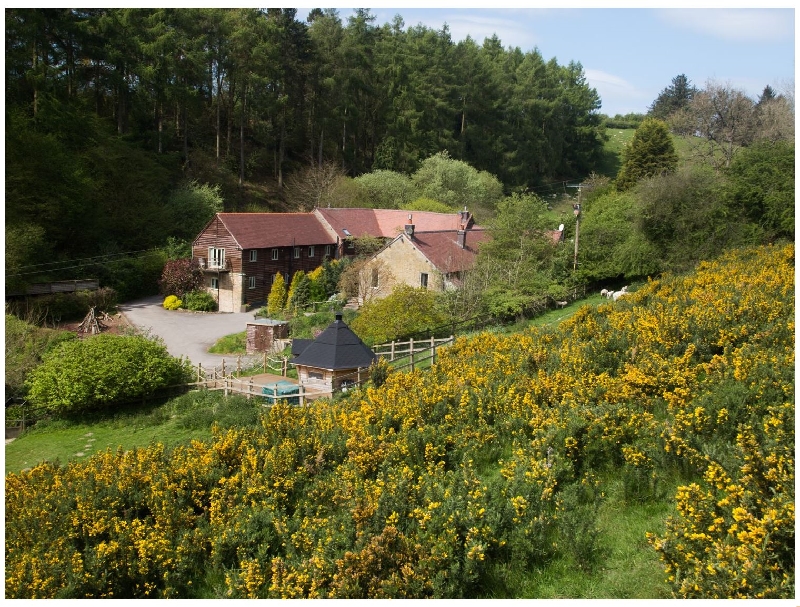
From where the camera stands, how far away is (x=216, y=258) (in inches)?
1448

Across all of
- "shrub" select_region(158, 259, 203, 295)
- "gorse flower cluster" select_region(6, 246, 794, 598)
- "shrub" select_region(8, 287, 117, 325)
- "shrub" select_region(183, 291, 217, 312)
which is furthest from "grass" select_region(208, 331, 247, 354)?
"gorse flower cluster" select_region(6, 246, 794, 598)

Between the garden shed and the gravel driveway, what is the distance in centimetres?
730

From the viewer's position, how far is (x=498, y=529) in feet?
26.0

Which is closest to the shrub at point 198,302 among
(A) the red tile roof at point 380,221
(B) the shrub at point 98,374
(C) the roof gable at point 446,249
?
(A) the red tile roof at point 380,221

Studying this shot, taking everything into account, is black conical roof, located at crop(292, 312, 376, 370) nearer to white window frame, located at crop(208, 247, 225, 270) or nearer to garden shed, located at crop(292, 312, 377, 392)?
garden shed, located at crop(292, 312, 377, 392)

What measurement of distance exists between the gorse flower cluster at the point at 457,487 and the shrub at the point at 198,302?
23.5 metres

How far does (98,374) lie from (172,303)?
1542cm

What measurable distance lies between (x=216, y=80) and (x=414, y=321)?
112ft

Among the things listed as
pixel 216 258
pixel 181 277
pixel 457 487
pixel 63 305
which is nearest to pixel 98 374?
pixel 63 305

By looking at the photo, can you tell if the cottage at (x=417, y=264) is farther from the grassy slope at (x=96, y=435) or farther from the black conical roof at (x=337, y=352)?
the grassy slope at (x=96, y=435)

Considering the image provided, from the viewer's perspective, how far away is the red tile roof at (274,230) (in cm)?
3678

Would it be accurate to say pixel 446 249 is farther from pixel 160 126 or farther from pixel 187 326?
pixel 160 126
